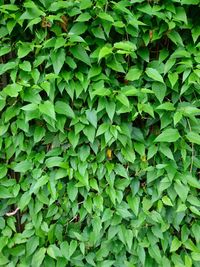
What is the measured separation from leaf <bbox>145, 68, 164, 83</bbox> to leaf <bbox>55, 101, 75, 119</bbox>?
1.35 feet

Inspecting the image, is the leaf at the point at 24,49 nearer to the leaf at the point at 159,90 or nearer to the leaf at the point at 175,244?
the leaf at the point at 159,90

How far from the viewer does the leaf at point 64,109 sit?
1561mm

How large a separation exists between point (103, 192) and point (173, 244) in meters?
0.46

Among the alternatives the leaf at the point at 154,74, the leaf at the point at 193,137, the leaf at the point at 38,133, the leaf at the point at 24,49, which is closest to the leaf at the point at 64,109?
the leaf at the point at 38,133

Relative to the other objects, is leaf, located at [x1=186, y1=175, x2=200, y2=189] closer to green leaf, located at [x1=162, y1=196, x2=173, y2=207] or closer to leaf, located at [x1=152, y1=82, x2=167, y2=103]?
green leaf, located at [x1=162, y1=196, x2=173, y2=207]

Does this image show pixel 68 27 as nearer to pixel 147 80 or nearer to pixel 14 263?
pixel 147 80

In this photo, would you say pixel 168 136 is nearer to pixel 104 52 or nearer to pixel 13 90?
pixel 104 52

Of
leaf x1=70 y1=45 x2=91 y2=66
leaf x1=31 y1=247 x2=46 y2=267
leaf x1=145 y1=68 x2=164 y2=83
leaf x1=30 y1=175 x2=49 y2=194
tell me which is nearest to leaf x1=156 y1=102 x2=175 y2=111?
leaf x1=145 y1=68 x2=164 y2=83

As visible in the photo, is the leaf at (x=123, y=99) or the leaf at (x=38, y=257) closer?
the leaf at (x=123, y=99)

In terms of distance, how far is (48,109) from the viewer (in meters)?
1.48

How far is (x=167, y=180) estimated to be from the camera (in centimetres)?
161

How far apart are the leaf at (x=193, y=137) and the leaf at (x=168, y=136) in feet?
0.20

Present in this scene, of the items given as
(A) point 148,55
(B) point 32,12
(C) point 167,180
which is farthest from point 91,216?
(B) point 32,12

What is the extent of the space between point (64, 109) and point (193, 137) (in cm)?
64
